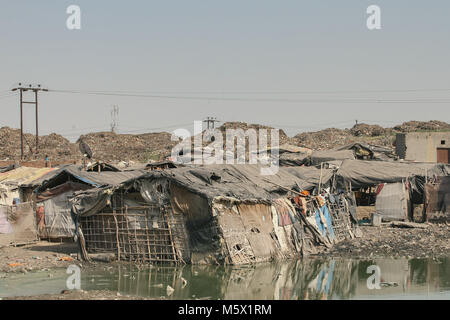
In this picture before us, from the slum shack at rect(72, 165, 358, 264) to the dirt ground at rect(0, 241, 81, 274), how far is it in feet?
2.36

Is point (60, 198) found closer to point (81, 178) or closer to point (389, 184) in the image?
point (81, 178)

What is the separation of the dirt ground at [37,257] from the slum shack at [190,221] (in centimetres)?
72

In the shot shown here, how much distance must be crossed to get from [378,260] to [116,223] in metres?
6.55

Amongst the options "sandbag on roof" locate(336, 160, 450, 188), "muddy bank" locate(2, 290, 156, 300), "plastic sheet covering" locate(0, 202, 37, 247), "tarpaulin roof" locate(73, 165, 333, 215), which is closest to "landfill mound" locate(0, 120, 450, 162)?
"sandbag on roof" locate(336, 160, 450, 188)

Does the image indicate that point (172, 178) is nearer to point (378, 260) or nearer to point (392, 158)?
point (378, 260)

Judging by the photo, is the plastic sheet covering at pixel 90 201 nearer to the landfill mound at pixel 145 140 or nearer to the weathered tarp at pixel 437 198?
the weathered tarp at pixel 437 198

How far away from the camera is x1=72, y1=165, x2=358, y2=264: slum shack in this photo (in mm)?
13805

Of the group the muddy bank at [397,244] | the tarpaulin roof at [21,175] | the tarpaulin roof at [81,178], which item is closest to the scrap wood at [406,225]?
the muddy bank at [397,244]

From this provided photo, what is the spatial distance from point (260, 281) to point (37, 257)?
5963mm

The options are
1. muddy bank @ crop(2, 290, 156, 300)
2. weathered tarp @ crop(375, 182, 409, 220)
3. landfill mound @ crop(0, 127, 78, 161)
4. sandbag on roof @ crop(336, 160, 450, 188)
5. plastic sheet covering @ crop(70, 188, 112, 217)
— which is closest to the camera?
muddy bank @ crop(2, 290, 156, 300)

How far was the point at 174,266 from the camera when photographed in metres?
14.0

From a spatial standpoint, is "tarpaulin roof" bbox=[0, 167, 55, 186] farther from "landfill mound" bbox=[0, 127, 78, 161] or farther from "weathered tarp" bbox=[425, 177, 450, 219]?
"landfill mound" bbox=[0, 127, 78, 161]

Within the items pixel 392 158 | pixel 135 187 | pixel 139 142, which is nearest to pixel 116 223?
pixel 135 187

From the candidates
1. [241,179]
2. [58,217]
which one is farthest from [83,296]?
[241,179]
